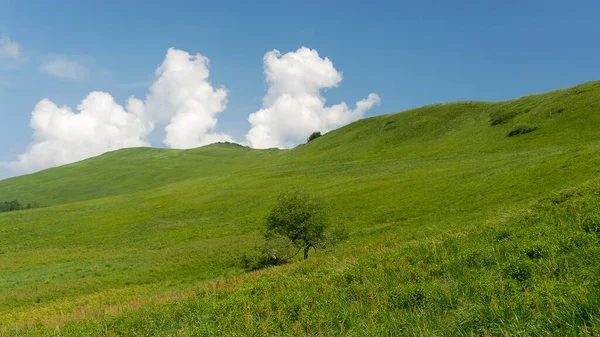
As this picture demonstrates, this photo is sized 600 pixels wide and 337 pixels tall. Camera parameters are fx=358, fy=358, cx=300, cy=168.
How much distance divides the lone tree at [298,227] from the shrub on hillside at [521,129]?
212 ft

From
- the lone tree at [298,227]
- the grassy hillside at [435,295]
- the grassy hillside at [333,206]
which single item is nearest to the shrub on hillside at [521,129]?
the grassy hillside at [333,206]

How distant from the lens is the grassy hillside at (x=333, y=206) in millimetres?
32812

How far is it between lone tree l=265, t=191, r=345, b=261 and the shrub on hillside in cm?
6450

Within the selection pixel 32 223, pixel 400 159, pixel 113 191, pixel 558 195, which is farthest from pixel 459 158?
pixel 113 191

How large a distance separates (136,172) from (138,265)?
509ft

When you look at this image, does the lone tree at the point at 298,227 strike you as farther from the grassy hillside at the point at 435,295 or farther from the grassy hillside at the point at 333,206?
the grassy hillside at the point at 435,295

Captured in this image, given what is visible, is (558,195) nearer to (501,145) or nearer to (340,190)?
(340,190)

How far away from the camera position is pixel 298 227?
120 ft

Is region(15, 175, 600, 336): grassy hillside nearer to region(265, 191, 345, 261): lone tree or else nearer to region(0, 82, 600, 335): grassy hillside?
region(0, 82, 600, 335): grassy hillside

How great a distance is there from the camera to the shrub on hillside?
8000 centimetres

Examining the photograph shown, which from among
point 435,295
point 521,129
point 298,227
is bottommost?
point 298,227

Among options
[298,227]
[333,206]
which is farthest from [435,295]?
[333,206]

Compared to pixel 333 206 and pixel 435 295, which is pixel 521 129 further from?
pixel 435 295

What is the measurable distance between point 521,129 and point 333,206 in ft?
169
